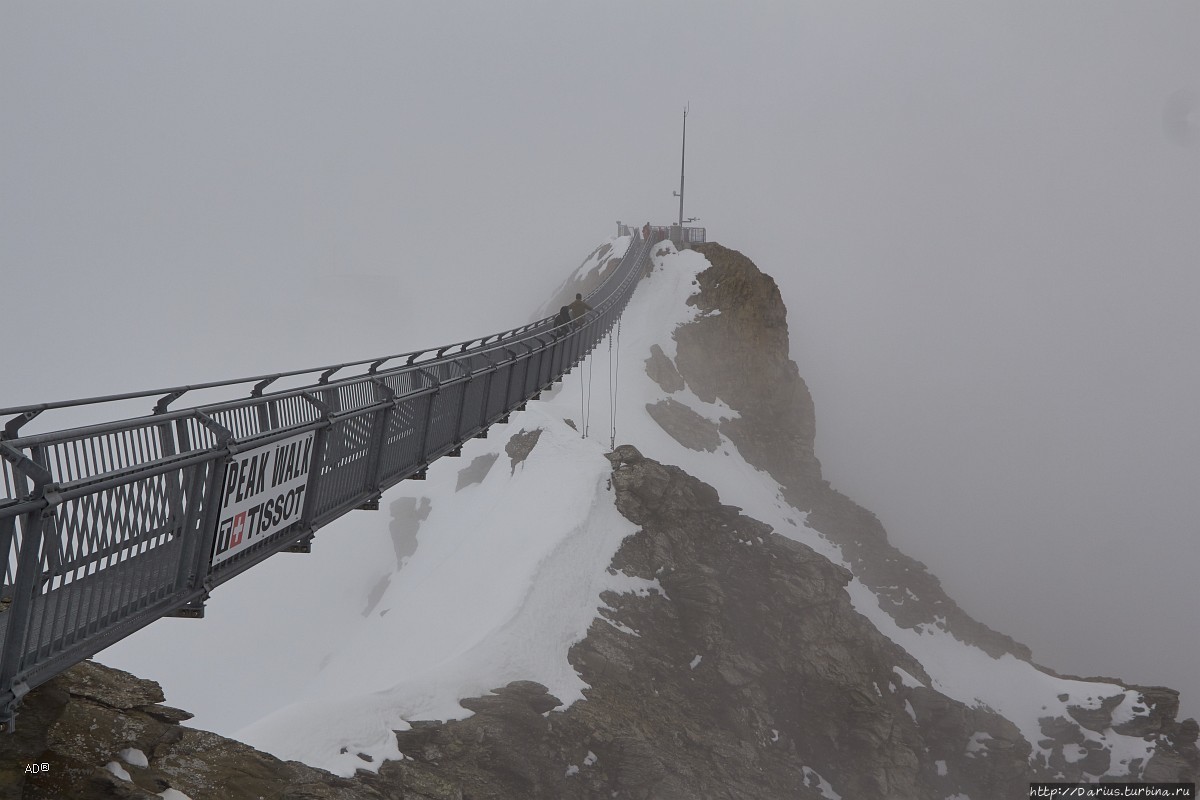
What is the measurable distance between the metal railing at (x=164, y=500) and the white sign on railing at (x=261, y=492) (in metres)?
0.02

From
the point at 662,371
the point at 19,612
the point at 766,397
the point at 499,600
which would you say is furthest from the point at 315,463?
the point at 766,397

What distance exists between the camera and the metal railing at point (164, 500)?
197 inches

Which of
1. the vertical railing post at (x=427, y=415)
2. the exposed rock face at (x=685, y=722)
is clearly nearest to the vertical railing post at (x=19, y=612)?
the exposed rock face at (x=685, y=722)

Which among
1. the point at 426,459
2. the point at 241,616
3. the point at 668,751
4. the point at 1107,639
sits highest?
the point at 426,459

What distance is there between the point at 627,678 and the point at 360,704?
26.4ft

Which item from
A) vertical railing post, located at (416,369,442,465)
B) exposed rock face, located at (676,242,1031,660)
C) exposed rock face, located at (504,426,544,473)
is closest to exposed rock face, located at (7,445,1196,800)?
exposed rock face, located at (504,426,544,473)

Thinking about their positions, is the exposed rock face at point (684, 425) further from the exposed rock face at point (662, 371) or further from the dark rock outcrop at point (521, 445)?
the dark rock outcrop at point (521, 445)

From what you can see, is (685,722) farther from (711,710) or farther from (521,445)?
(521,445)

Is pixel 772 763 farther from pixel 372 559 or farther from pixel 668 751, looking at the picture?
pixel 372 559

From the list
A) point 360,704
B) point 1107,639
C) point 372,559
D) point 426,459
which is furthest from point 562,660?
point 1107,639

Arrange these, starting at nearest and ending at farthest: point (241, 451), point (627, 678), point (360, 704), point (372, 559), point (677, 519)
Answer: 1. point (241, 451)
2. point (360, 704)
3. point (627, 678)
4. point (677, 519)
5. point (372, 559)

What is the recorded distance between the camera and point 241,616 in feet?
180

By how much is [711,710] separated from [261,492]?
17.9 m

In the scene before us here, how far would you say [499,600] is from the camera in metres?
22.0
